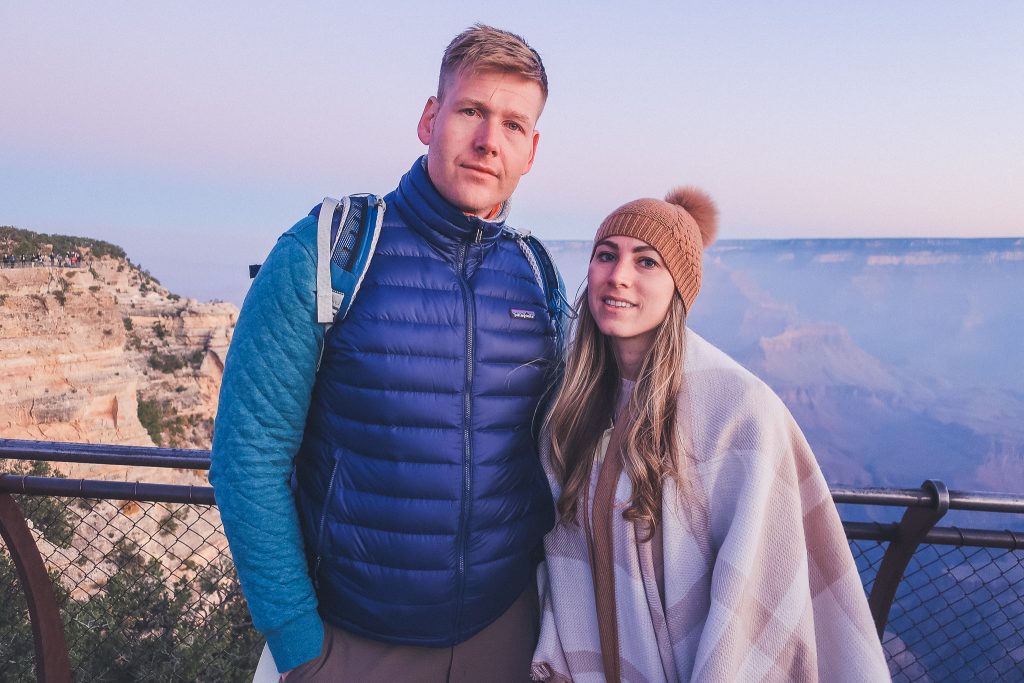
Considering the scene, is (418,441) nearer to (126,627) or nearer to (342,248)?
(342,248)

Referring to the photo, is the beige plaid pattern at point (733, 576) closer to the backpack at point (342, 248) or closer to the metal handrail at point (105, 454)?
the backpack at point (342, 248)

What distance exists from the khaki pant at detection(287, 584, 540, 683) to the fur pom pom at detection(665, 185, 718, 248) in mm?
1403

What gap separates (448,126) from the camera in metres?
1.67

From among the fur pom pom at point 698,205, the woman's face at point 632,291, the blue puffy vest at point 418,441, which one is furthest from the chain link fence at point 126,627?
the fur pom pom at point 698,205

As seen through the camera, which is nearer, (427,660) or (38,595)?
(427,660)

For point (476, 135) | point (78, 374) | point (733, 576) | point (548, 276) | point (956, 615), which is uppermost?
point (476, 135)

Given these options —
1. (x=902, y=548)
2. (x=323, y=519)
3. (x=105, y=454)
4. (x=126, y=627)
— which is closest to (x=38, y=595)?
(x=105, y=454)

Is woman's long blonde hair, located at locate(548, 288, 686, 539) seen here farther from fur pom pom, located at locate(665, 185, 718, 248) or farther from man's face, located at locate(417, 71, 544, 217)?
man's face, located at locate(417, 71, 544, 217)

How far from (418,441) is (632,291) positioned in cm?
77

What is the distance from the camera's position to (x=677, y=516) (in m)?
1.67

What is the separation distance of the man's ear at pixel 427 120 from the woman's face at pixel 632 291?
65cm

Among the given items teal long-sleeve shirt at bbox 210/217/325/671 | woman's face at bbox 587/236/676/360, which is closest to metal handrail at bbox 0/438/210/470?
teal long-sleeve shirt at bbox 210/217/325/671

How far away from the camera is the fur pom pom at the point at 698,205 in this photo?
1.95 metres

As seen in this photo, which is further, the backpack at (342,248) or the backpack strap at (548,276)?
the backpack strap at (548,276)
